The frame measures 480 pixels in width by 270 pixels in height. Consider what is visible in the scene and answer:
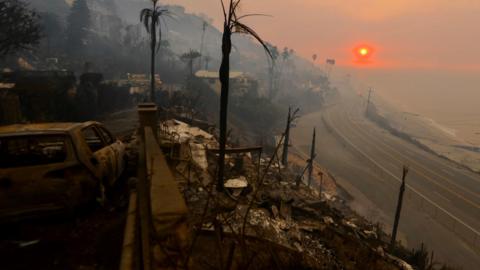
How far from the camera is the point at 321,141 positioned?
205ft

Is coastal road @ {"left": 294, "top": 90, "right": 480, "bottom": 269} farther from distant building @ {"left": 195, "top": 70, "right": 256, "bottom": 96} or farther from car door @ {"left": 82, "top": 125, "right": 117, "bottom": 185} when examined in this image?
car door @ {"left": 82, "top": 125, "right": 117, "bottom": 185}

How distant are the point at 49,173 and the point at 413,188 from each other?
45731mm

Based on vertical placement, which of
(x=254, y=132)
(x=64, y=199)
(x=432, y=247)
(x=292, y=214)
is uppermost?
(x=64, y=199)

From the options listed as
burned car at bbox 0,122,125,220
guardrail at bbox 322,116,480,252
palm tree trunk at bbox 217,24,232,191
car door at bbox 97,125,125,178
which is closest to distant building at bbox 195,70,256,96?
guardrail at bbox 322,116,480,252

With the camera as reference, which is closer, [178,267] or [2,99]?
[178,267]

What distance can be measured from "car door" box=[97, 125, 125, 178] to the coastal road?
2914cm

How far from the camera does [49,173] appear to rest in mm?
4703

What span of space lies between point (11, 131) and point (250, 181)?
19.7 ft

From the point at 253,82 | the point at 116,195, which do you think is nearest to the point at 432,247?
the point at 116,195

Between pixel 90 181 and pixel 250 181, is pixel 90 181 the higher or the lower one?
the higher one

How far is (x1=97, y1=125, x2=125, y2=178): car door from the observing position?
19.8 ft

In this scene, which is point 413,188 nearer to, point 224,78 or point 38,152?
point 224,78

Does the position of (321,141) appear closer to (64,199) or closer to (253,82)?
(253,82)

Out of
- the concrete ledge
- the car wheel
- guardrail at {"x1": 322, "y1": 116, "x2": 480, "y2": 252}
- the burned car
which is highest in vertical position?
the concrete ledge
